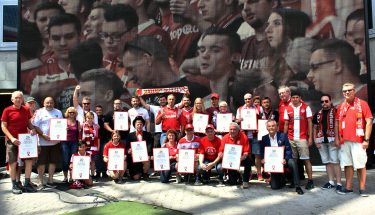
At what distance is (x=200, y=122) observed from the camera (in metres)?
7.52

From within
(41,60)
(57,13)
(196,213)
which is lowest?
(196,213)

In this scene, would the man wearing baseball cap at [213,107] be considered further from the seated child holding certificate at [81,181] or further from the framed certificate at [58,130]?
the framed certificate at [58,130]

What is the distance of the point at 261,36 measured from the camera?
333 inches

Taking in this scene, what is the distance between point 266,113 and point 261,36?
6.66ft

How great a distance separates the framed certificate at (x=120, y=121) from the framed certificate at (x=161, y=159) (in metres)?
1.09

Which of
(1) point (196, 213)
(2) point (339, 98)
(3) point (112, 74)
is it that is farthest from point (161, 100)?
(2) point (339, 98)

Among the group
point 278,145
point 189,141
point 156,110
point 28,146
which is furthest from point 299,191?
point 28,146

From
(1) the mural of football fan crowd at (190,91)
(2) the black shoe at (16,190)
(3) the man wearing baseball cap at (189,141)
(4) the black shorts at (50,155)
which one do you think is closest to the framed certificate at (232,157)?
(1) the mural of football fan crowd at (190,91)

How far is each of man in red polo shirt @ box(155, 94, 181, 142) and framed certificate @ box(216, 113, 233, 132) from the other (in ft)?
2.68

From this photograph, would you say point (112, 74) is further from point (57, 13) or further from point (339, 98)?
point (339, 98)

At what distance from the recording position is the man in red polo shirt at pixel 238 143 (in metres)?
6.68

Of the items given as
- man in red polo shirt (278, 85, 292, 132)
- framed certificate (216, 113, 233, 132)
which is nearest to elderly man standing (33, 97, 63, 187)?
framed certificate (216, 113, 233, 132)

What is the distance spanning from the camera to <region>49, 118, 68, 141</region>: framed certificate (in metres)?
7.06

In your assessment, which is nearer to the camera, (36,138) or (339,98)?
(36,138)
